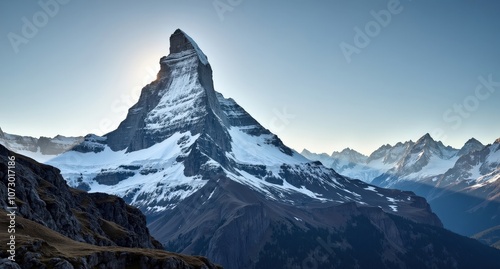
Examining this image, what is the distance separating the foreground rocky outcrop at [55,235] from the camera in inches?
3684

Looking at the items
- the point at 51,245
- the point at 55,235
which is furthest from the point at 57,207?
the point at 51,245

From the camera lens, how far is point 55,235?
114750mm

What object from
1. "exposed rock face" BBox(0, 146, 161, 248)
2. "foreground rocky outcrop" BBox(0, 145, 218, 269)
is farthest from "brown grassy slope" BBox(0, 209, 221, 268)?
"exposed rock face" BBox(0, 146, 161, 248)

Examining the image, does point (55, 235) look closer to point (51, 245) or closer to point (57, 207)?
point (51, 245)

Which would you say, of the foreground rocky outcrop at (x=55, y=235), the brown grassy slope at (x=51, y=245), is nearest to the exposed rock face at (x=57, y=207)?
the foreground rocky outcrop at (x=55, y=235)

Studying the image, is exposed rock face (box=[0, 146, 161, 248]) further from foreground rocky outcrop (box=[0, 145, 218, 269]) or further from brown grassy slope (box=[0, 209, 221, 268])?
brown grassy slope (box=[0, 209, 221, 268])

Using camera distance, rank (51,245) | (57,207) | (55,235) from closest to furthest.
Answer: (51,245) < (55,235) < (57,207)

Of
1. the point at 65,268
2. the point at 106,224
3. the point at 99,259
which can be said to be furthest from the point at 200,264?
the point at 106,224

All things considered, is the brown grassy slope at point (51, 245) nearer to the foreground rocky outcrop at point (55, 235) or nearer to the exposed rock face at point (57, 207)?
the foreground rocky outcrop at point (55, 235)

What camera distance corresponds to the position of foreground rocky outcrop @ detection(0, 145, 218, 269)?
307 feet

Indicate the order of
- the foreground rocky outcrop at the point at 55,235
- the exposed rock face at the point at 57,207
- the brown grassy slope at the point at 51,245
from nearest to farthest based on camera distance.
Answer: the foreground rocky outcrop at the point at 55,235, the brown grassy slope at the point at 51,245, the exposed rock face at the point at 57,207

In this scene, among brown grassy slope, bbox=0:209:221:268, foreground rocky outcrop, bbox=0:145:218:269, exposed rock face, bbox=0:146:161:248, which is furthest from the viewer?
exposed rock face, bbox=0:146:161:248

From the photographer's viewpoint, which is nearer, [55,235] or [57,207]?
[55,235]

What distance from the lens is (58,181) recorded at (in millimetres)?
179000
